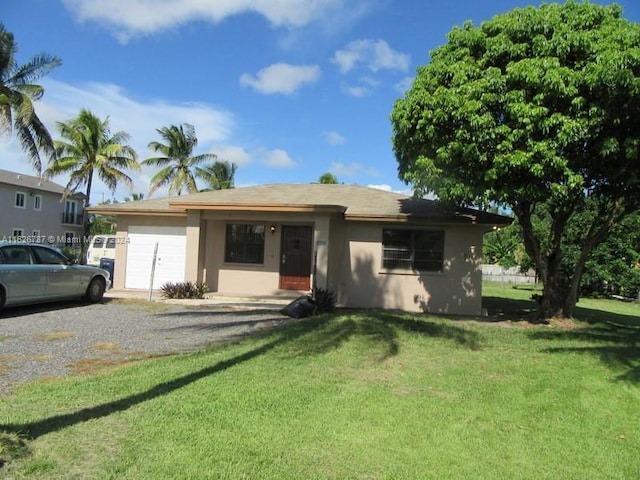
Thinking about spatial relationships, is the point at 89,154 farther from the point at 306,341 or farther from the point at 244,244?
the point at 306,341

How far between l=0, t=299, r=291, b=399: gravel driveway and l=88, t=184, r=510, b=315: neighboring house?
→ 2.62 m

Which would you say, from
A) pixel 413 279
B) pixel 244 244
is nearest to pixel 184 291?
pixel 244 244

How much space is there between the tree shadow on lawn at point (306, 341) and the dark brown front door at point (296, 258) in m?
5.01

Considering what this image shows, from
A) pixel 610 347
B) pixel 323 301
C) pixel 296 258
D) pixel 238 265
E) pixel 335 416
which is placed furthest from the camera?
pixel 238 265

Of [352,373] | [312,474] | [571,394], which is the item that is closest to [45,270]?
[352,373]

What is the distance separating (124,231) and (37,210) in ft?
98.1

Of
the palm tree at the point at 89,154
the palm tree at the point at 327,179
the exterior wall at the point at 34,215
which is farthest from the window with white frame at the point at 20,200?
the palm tree at the point at 327,179

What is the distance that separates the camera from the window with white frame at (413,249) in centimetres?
1459

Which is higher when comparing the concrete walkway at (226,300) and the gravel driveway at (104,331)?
the concrete walkway at (226,300)

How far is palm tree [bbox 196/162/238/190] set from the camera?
38.7 meters

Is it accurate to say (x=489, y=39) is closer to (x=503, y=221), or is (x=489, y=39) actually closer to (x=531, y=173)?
(x=531, y=173)

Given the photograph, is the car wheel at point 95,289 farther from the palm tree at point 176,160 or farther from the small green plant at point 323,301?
the palm tree at point 176,160

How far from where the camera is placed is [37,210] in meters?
41.7

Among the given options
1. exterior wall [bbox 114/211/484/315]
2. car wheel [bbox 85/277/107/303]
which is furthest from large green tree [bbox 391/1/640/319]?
car wheel [bbox 85/277/107/303]
